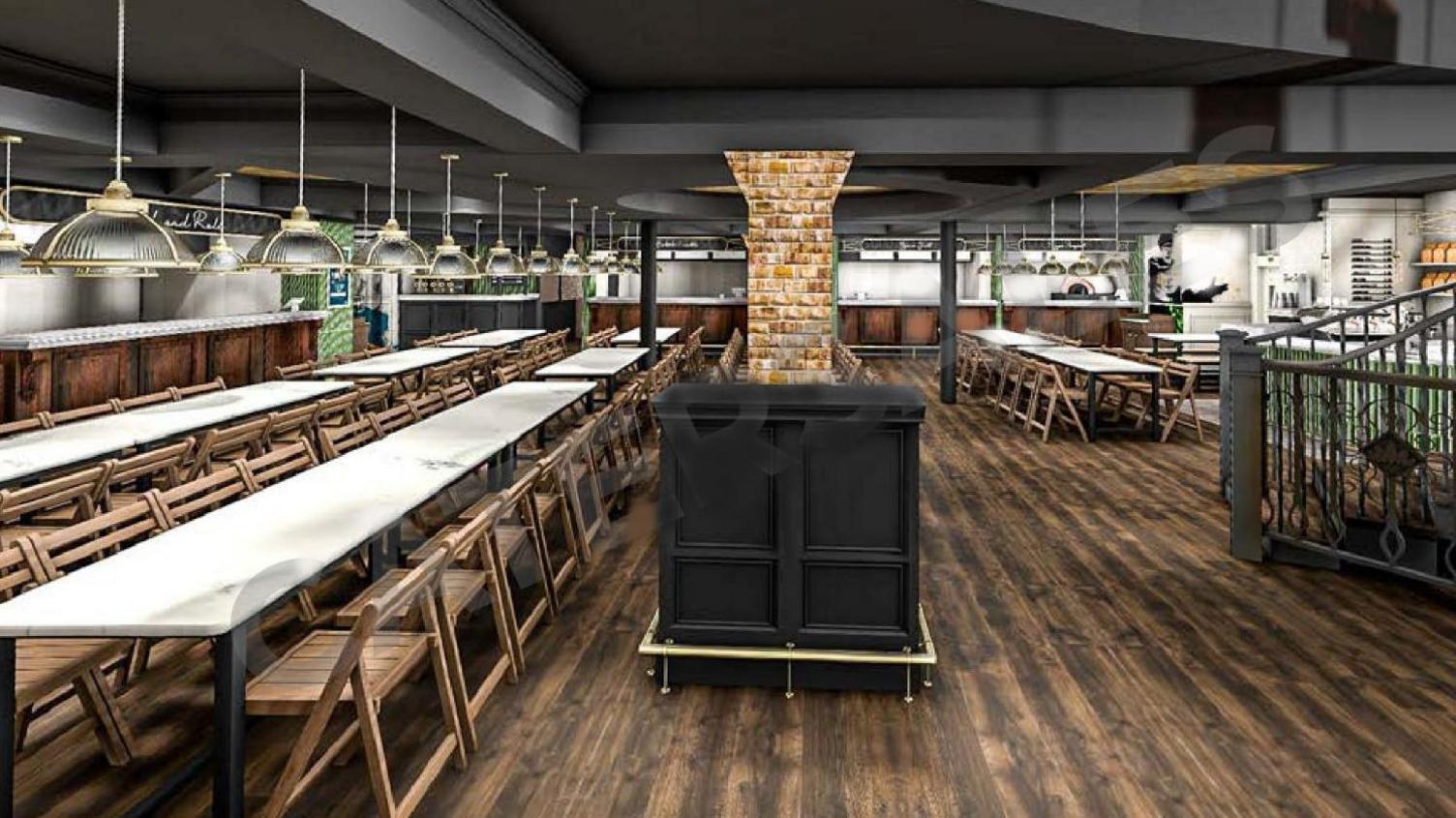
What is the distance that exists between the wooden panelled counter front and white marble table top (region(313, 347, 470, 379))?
1.21m

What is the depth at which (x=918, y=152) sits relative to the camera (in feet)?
18.4

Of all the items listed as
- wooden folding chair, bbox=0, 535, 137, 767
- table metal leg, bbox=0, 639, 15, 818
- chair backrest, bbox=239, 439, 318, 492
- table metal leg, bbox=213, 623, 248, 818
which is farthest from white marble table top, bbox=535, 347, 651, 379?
table metal leg, bbox=0, 639, 15, 818

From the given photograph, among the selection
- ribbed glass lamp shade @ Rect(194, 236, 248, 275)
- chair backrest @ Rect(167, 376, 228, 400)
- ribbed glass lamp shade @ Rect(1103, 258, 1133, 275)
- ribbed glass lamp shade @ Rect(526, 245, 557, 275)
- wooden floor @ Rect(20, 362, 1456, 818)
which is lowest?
wooden floor @ Rect(20, 362, 1456, 818)

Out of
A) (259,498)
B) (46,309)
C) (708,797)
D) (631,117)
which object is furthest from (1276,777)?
(46,309)

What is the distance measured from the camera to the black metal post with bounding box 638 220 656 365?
40.8 ft

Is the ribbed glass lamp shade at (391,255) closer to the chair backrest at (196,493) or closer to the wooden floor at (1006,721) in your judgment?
the chair backrest at (196,493)

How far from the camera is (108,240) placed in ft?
9.77

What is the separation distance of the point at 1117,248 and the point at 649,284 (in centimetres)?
766

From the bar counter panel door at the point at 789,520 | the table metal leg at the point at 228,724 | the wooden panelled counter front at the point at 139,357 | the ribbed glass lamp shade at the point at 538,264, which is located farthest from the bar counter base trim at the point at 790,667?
the ribbed glass lamp shade at the point at 538,264

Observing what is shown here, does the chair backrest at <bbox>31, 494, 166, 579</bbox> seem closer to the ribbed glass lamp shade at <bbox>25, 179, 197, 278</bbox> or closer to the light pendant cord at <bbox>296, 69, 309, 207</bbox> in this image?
the ribbed glass lamp shade at <bbox>25, 179, 197, 278</bbox>

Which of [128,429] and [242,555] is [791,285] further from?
[242,555]

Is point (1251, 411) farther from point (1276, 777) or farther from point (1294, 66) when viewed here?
point (1276, 777)

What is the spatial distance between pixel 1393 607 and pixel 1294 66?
8.76ft

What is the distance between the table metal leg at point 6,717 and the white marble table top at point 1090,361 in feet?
26.0
